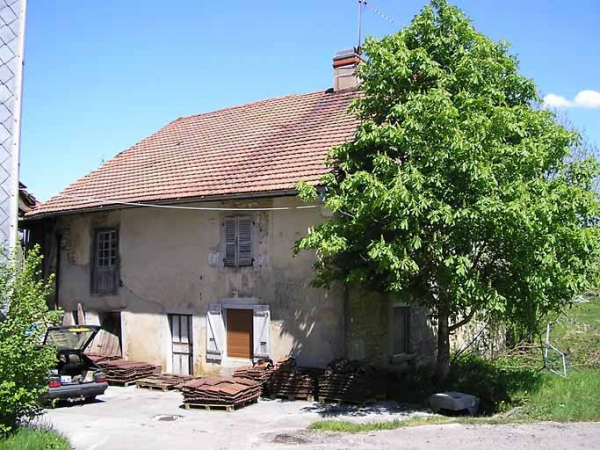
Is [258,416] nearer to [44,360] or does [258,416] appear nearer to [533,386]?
[44,360]

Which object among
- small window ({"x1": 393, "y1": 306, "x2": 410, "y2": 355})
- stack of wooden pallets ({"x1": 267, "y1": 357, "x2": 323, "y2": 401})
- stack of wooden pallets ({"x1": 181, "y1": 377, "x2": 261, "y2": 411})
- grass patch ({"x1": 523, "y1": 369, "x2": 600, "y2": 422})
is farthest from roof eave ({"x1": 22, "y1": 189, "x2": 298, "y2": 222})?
grass patch ({"x1": 523, "y1": 369, "x2": 600, "y2": 422})

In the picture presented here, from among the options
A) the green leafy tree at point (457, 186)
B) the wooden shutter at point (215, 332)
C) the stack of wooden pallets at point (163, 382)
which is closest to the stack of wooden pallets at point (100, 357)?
the stack of wooden pallets at point (163, 382)

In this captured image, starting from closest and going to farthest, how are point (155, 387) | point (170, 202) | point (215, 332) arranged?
point (155, 387) < point (215, 332) < point (170, 202)

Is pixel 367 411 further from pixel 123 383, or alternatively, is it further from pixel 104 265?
pixel 104 265

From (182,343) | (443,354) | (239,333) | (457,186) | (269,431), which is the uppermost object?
(457,186)

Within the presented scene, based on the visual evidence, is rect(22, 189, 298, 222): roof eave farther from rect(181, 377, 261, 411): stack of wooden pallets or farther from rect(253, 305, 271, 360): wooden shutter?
rect(181, 377, 261, 411): stack of wooden pallets

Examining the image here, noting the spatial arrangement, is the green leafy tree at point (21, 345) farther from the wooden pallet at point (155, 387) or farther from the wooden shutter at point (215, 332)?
the wooden shutter at point (215, 332)

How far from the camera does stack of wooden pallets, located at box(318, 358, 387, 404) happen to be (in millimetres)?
12664

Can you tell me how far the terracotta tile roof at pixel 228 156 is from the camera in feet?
50.2

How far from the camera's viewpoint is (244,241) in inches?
599

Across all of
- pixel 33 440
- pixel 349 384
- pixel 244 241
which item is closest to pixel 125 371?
pixel 244 241

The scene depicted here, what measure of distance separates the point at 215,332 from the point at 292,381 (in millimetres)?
2762

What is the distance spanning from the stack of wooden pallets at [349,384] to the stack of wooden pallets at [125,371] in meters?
5.21

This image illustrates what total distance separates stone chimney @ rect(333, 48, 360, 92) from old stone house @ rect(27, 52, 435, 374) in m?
0.04
